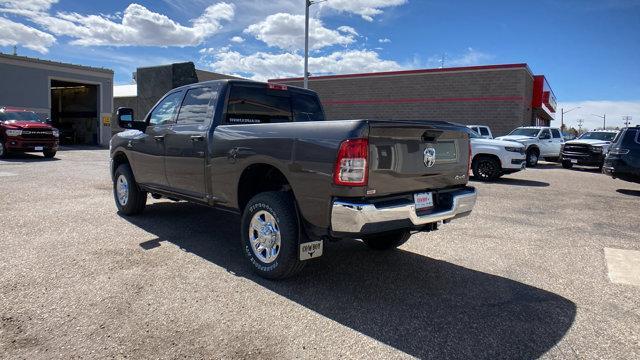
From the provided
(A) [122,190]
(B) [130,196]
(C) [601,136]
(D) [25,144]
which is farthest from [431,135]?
(C) [601,136]

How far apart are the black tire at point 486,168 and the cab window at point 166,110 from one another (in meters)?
10.5

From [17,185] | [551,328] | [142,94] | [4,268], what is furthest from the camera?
[142,94]

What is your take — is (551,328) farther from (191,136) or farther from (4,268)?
(4,268)

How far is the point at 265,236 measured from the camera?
14.2 ft

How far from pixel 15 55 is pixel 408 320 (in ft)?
92.2

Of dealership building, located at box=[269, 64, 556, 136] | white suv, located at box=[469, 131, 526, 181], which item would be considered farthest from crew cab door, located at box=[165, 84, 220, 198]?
dealership building, located at box=[269, 64, 556, 136]

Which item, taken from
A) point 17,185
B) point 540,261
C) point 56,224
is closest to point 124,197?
point 56,224

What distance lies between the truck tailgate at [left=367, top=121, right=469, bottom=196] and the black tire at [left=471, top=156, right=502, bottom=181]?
9.77 metres

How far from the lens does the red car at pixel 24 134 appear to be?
17172mm

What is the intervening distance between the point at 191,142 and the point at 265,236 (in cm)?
170

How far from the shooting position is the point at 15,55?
965 inches

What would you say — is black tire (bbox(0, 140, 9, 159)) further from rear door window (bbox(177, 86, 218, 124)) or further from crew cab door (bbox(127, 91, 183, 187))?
rear door window (bbox(177, 86, 218, 124))

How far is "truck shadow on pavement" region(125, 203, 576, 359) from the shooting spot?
3.20 metres

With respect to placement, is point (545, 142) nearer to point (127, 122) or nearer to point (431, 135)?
point (431, 135)
